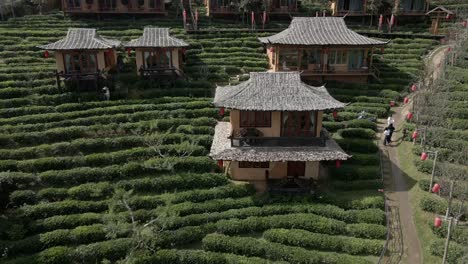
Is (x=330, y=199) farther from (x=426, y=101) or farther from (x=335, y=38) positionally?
(x=335, y=38)

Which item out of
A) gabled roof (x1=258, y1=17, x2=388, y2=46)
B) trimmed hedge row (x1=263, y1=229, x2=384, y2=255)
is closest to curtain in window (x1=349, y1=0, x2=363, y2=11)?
gabled roof (x1=258, y1=17, x2=388, y2=46)

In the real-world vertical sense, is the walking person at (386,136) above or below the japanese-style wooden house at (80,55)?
below

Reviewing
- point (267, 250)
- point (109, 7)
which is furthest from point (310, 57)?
point (109, 7)

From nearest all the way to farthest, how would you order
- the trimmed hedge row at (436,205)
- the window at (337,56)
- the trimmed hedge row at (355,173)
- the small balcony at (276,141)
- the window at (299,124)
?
the trimmed hedge row at (436,205)
the small balcony at (276,141)
the window at (299,124)
the trimmed hedge row at (355,173)
the window at (337,56)

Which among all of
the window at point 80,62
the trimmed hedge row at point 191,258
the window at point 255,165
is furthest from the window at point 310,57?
the trimmed hedge row at point 191,258

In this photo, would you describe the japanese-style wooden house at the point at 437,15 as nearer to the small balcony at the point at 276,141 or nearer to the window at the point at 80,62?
the small balcony at the point at 276,141

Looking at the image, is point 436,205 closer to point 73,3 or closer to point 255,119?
A: point 255,119

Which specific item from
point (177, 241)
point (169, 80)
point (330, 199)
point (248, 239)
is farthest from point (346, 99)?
point (177, 241)
